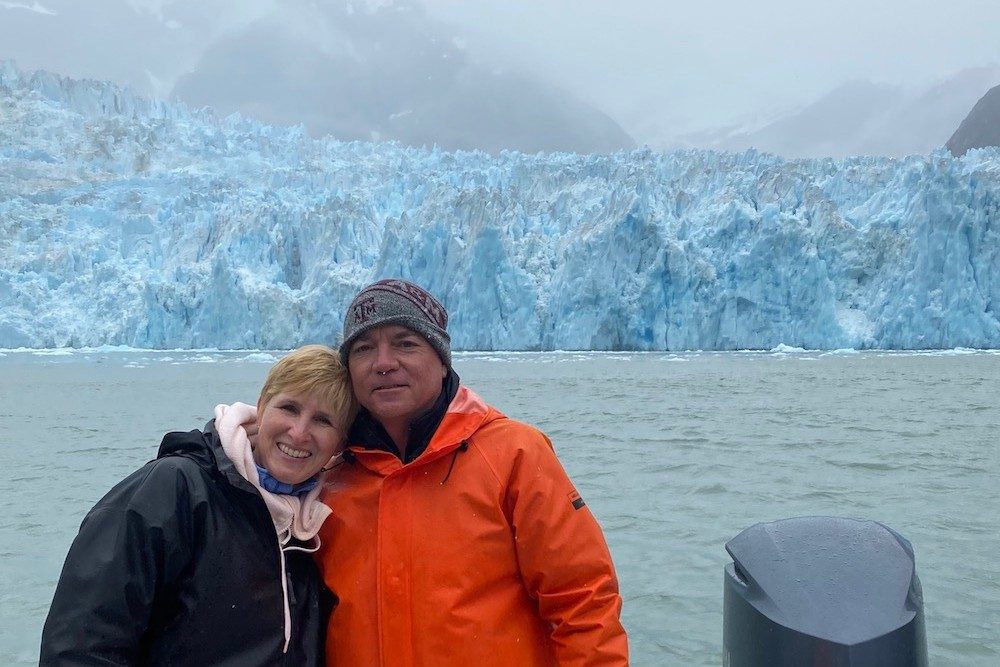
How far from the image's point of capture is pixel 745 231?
1003 inches

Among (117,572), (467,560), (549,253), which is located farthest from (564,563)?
(549,253)

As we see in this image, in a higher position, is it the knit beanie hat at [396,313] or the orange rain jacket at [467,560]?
the knit beanie hat at [396,313]

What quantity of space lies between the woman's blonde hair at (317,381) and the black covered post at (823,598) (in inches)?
33.1

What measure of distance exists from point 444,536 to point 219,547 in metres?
0.35

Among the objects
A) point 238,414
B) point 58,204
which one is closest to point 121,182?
point 58,204

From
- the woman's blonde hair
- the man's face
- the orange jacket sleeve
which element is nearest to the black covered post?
the orange jacket sleeve

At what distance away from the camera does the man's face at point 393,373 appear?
1.28 metres

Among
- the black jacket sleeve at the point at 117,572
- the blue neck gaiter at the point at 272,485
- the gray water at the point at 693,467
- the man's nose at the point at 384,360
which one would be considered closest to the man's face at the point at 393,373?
the man's nose at the point at 384,360

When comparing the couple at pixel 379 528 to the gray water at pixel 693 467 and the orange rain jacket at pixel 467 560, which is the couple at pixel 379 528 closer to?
the orange rain jacket at pixel 467 560

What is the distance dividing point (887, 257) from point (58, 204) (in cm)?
3493

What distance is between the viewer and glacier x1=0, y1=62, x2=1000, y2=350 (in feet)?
80.5

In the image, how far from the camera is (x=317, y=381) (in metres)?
1.26

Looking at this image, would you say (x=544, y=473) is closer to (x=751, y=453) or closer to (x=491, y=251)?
(x=751, y=453)

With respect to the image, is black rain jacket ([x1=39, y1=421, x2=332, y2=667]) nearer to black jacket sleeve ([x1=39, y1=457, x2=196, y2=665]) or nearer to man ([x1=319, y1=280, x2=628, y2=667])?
black jacket sleeve ([x1=39, y1=457, x2=196, y2=665])
